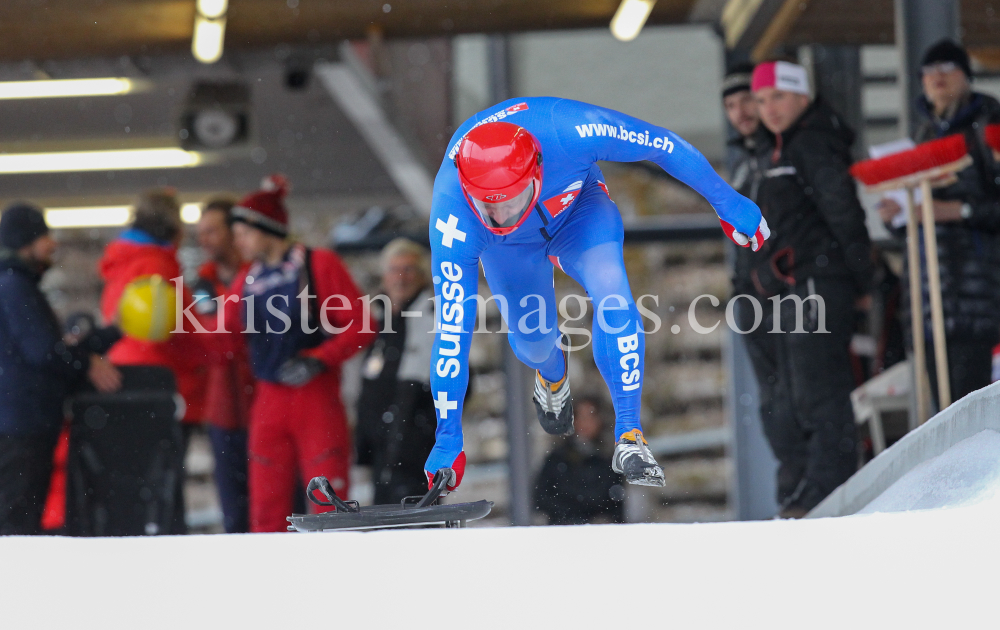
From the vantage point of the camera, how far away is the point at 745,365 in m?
6.34

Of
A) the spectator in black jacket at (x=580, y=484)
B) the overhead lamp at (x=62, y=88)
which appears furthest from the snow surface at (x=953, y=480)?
the overhead lamp at (x=62, y=88)

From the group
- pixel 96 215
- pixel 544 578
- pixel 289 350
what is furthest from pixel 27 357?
pixel 96 215

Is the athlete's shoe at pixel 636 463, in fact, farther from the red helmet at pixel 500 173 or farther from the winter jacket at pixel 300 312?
the winter jacket at pixel 300 312

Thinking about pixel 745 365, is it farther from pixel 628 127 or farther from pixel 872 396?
pixel 628 127

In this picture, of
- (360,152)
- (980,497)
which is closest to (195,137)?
(360,152)

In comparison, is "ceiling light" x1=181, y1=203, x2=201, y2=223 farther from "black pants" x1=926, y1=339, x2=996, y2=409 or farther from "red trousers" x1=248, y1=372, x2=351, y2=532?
"black pants" x1=926, y1=339, x2=996, y2=409

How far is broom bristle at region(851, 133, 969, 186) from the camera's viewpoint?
13.2ft

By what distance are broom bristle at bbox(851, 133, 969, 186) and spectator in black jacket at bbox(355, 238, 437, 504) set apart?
197 centimetres

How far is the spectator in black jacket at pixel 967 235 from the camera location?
4.18 meters

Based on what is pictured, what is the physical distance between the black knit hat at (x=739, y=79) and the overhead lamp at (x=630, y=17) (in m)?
1.41

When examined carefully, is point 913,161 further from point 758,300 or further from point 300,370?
point 300,370

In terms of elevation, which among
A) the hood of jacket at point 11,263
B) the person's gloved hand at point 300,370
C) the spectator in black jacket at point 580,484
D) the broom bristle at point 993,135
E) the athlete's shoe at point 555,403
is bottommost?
the spectator in black jacket at point 580,484

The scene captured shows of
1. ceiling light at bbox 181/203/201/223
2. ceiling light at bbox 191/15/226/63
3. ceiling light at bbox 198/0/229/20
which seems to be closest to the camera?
ceiling light at bbox 198/0/229/20

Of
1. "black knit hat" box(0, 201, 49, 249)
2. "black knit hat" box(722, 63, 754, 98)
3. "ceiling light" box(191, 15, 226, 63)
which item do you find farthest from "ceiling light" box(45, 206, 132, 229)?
"black knit hat" box(722, 63, 754, 98)
